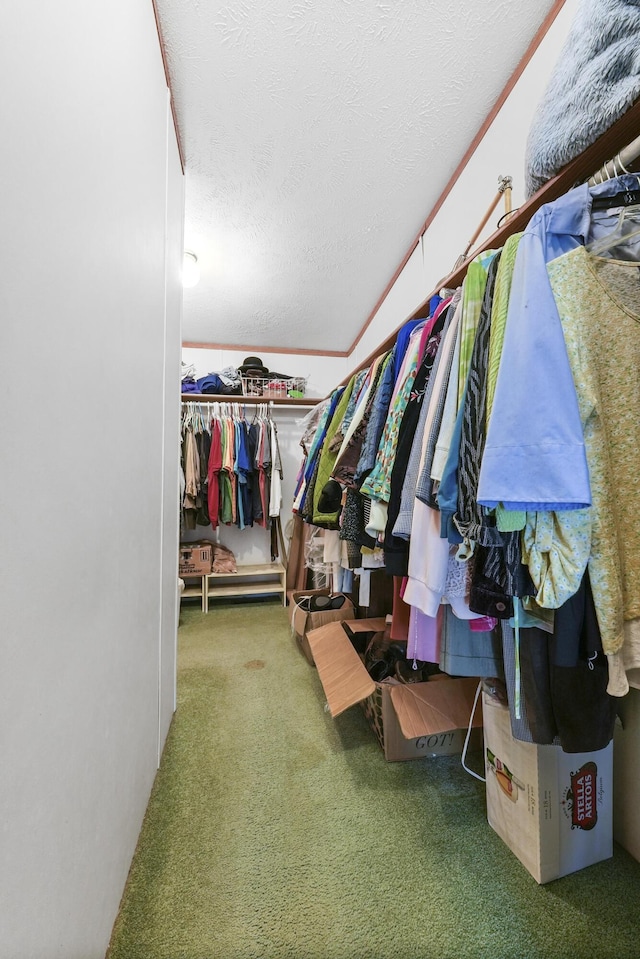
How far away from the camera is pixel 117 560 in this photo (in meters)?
0.87

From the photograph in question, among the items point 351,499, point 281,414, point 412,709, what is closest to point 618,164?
point 351,499

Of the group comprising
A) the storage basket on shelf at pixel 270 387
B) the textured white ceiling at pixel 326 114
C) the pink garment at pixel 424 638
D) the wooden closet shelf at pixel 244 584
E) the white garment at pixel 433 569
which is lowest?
the wooden closet shelf at pixel 244 584

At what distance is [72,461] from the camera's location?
2.05 feet

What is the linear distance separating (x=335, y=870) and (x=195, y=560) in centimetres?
245

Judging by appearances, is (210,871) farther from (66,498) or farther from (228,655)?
(228,655)

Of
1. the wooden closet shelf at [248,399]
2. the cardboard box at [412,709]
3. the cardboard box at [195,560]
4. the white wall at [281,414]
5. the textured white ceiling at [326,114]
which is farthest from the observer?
the white wall at [281,414]

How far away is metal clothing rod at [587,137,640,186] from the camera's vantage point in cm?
61

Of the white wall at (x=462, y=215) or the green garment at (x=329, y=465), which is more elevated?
the white wall at (x=462, y=215)

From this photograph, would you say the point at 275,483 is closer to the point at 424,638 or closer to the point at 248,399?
the point at 248,399

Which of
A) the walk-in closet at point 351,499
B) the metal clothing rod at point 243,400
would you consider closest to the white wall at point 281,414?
the metal clothing rod at point 243,400

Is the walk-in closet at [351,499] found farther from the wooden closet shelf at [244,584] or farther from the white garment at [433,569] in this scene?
the wooden closet shelf at [244,584]

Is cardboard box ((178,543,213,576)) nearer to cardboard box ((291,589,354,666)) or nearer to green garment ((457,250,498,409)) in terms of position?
cardboard box ((291,589,354,666))

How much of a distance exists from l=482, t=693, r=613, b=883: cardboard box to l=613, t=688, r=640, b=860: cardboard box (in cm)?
6

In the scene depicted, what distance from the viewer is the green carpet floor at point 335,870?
2.78 feet
